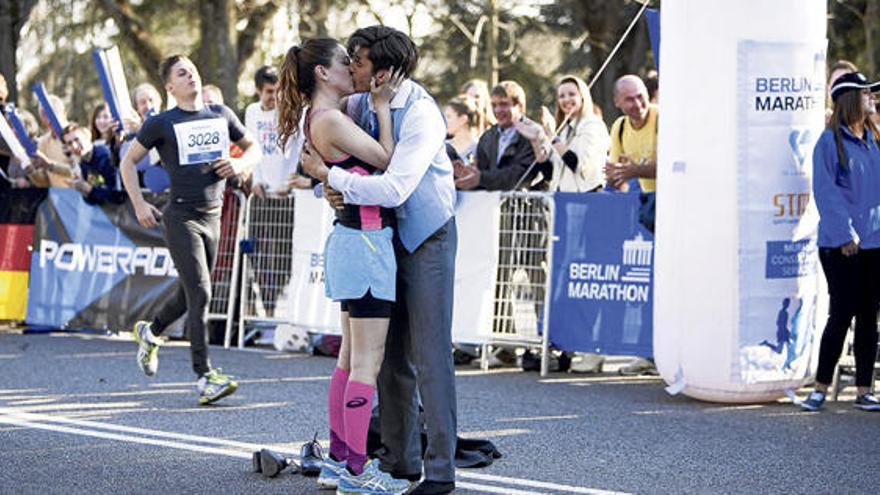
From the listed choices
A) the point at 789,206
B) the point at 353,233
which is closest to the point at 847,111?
the point at 789,206

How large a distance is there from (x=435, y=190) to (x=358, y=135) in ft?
1.45

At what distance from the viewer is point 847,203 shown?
9.76m

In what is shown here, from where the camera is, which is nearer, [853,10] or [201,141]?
[201,141]

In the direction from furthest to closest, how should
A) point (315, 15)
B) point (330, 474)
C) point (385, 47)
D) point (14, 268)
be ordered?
point (315, 15) → point (14, 268) → point (330, 474) → point (385, 47)

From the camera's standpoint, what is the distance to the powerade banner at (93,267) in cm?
1421

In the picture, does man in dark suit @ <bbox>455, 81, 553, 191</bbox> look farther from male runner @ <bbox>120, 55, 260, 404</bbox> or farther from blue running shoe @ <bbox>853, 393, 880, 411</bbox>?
blue running shoe @ <bbox>853, 393, 880, 411</bbox>

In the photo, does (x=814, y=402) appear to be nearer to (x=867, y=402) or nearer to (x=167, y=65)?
(x=867, y=402)

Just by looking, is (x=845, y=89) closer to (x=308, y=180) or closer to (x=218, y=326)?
(x=308, y=180)

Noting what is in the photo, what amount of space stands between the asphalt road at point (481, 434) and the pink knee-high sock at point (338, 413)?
22 cm

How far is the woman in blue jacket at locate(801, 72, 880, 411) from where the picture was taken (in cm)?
965

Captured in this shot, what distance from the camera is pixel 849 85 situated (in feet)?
32.3

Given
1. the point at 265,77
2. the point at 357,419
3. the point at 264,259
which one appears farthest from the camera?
the point at 265,77

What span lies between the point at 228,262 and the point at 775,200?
5704 millimetres

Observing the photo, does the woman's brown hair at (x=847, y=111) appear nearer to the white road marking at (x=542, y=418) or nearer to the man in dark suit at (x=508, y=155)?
the white road marking at (x=542, y=418)
